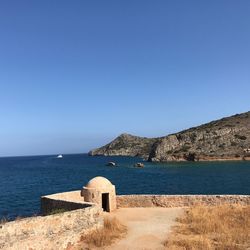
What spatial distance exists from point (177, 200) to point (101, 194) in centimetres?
426

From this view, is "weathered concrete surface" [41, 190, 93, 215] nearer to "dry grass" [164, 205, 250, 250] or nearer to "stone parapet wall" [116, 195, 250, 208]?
"stone parapet wall" [116, 195, 250, 208]

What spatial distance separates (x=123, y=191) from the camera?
48219 millimetres

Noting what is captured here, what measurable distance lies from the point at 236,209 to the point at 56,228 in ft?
31.3

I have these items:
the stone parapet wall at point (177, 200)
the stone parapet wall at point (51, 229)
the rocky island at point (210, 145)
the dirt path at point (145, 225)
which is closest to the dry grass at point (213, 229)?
the dirt path at point (145, 225)

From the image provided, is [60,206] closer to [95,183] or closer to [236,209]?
[95,183]

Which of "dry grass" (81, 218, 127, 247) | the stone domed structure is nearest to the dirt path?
"dry grass" (81, 218, 127, 247)

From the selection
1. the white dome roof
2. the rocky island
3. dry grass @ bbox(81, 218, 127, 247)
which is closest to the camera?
dry grass @ bbox(81, 218, 127, 247)

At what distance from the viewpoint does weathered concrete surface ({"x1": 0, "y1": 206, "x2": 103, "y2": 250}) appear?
42.6ft

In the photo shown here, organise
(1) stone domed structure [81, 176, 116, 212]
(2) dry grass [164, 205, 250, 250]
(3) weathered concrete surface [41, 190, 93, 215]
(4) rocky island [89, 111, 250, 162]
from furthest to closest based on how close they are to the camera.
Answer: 1. (4) rocky island [89, 111, 250, 162]
2. (1) stone domed structure [81, 176, 116, 212]
3. (3) weathered concrete surface [41, 190, 93, 215]
4. (2) dry grass [164, 205, 250, 250]

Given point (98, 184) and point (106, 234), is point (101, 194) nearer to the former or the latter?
point (98, 184)

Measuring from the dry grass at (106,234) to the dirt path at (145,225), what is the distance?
0.31m

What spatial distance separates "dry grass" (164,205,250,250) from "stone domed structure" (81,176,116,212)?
4.10 metres

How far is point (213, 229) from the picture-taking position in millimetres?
16188

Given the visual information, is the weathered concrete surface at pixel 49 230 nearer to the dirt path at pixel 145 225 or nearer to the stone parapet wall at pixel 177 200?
the dirt path at pixel 145 225
